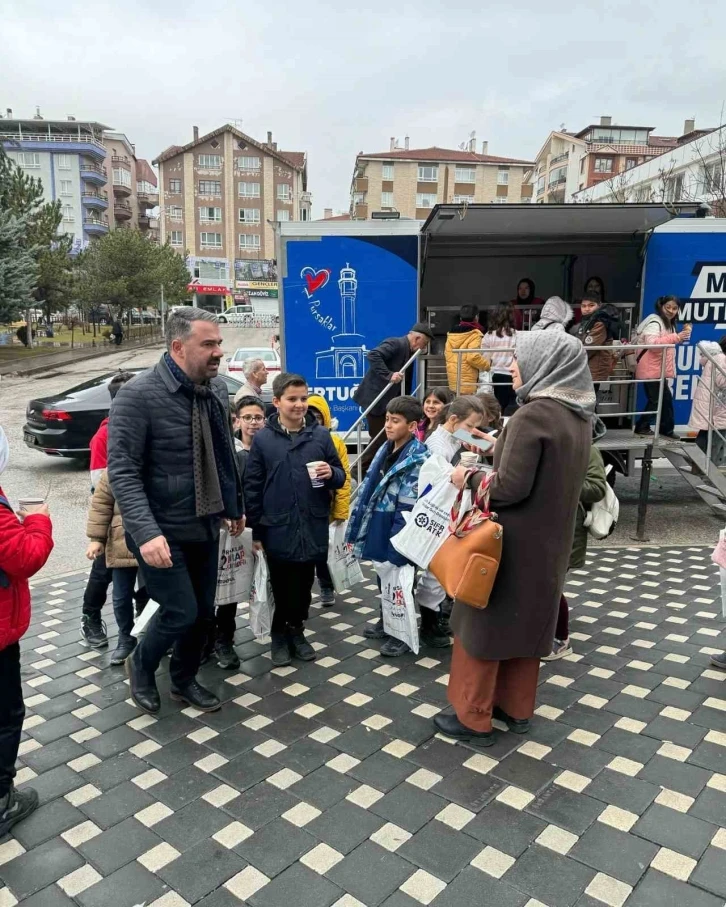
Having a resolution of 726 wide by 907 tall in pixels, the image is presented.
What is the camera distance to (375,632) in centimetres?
432

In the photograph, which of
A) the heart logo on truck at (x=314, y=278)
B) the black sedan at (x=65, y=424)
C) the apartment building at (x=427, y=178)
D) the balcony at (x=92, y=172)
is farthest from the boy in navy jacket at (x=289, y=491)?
the balcony at (x=92, y=172)

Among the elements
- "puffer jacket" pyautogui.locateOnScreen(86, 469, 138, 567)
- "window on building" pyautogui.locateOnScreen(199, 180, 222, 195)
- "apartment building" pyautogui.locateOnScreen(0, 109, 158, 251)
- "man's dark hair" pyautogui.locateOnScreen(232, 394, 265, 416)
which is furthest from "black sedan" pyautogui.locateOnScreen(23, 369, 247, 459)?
"window on building" pyautogui.locateOnScreen(199, 180, 222, 195)

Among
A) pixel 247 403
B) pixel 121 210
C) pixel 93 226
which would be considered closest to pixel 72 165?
pixel 93 226

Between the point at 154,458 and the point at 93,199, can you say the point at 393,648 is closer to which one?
the point at 154,458

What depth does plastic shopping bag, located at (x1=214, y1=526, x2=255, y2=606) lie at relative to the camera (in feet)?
12.6

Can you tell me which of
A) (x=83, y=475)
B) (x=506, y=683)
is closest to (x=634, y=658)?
(x=506, y=683)

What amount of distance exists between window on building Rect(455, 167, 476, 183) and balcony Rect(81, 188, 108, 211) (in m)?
35.2

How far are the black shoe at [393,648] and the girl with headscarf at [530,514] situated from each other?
0.95 metres

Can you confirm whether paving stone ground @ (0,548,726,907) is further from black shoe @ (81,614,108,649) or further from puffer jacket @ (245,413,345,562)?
puffer jacket @ (245,413,345,562)

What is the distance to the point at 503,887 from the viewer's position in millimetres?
2252

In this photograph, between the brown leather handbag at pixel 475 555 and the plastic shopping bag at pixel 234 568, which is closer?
the brown leather handbag at pixel 475 555

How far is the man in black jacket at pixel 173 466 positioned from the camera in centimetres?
297

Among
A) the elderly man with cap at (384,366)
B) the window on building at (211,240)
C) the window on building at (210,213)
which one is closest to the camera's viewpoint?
the elderly man with cap at (384,366)

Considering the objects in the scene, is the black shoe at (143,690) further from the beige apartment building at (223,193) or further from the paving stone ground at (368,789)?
the beige apartment building at (223,193)
